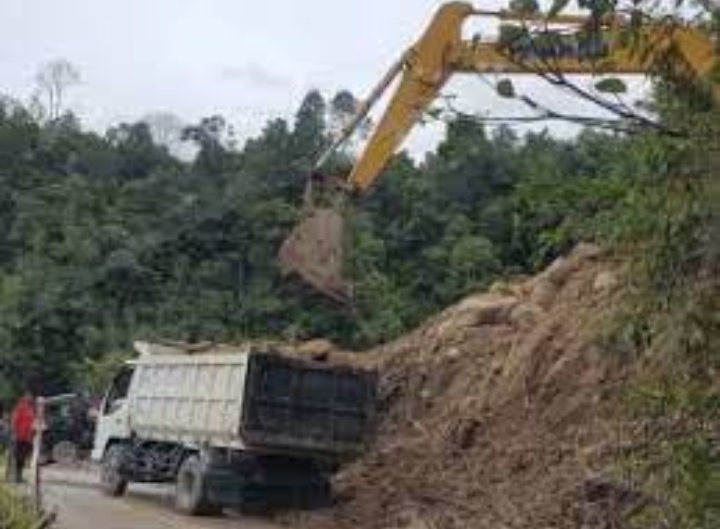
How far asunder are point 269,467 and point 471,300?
7.52m

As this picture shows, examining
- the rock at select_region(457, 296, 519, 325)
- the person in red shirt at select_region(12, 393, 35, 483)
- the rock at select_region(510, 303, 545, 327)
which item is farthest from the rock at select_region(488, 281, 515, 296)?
the person in red shirt at select_region(12, 393, 35, 483)

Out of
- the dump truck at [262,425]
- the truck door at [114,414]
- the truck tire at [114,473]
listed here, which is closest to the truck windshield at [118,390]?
the truck door at [114,414]

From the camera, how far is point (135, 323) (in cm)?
5338

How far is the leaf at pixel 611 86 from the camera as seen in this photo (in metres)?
5.80

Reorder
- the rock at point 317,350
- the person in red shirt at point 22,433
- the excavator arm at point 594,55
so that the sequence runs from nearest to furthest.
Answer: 1. the excavator arm at point 594,55
2. the rock at point 317,350
3. the person in red shirt at point 22,433

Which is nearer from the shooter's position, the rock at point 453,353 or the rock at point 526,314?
the rock at point 526,314

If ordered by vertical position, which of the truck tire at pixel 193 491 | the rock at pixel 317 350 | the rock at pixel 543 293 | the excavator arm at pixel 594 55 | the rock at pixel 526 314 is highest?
the excavator arm at pixel 594 55

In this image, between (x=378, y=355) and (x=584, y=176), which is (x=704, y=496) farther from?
(x=378, y=355)

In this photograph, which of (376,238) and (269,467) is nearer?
(269,467)

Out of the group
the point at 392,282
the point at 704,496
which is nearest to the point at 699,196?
the point at 704,496

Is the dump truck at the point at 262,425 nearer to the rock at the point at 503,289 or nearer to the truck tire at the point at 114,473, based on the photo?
the truck tire at the point at 114,473

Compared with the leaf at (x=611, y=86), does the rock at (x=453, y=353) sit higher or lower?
lower

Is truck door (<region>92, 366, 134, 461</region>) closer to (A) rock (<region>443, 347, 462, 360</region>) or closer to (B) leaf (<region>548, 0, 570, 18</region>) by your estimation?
(A) rock (<region>443, 347, 462, 360</region>)

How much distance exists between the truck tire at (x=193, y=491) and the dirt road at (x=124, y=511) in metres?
0.17
